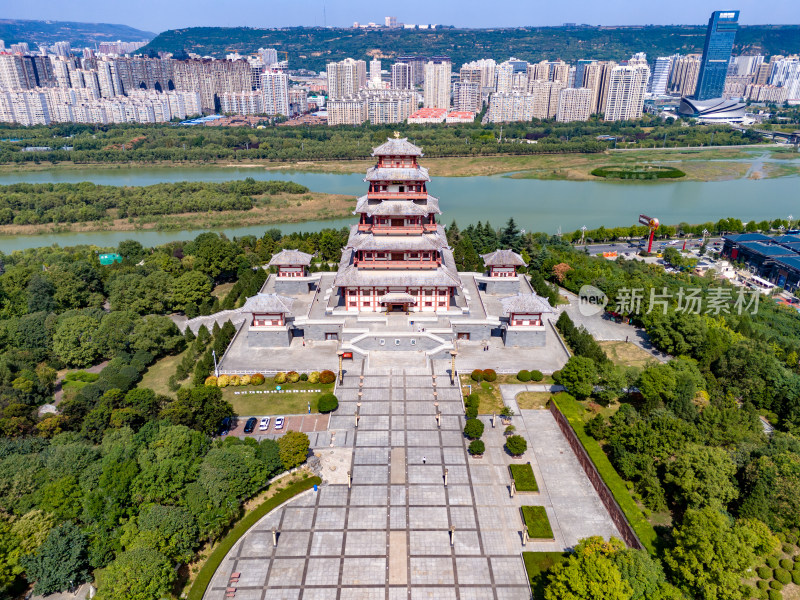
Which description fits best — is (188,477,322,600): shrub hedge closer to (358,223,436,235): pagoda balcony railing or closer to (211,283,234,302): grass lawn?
(358,223,436,235): pagoda balcony railing

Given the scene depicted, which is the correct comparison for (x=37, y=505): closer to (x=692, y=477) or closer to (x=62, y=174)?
(x=692, y=477)

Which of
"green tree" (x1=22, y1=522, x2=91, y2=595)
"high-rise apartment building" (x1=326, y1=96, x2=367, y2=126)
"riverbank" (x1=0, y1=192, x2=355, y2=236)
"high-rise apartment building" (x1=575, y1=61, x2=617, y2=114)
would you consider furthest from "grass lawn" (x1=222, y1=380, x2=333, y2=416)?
"high-rise apartment building" (x1=575, y1=61, x2=617, y2=114)

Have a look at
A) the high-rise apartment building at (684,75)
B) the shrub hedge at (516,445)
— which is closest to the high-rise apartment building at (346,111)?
the shrub hedge at (516,445)

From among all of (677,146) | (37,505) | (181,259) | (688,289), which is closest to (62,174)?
(181,259)

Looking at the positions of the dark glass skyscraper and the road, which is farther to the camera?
the dark glass skyscraper

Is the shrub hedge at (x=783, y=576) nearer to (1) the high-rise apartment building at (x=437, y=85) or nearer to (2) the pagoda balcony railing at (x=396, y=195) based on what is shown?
(2) the pagoda balcony railing at (x=396, y=195)

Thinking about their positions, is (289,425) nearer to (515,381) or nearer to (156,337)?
(156,337)

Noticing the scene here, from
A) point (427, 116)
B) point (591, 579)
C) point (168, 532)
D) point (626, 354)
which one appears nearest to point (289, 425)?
point (168, 532)
